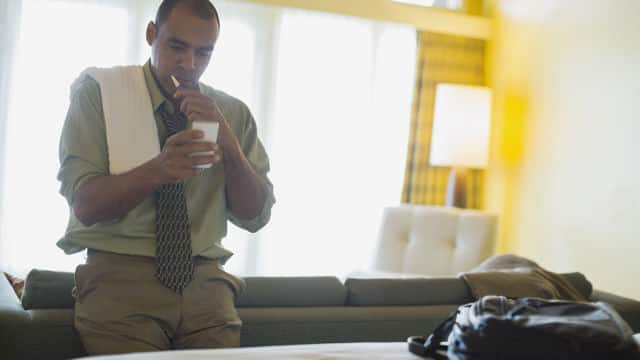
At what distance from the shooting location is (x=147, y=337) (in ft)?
5.21

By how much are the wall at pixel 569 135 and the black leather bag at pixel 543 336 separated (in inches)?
102

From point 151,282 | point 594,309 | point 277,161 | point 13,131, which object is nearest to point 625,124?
point 277,161

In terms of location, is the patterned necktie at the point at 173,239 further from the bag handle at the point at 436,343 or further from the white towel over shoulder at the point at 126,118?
the bag handle at the point at 436,343

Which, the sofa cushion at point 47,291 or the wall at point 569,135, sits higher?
the wall at point 569,135

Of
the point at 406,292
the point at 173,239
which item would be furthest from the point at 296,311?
the point at 173,239

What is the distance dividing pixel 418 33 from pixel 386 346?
3.85 metres

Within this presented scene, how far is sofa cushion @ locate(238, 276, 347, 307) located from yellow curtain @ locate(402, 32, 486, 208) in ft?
10.1

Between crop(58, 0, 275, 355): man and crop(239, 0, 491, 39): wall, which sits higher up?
crop(239, 0, 491, 39): wall

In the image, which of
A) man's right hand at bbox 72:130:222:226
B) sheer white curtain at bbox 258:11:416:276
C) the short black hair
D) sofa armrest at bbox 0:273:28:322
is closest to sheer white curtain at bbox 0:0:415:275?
sheer white curtain at bbox 258:11:416:276

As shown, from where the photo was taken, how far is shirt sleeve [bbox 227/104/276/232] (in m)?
1.86

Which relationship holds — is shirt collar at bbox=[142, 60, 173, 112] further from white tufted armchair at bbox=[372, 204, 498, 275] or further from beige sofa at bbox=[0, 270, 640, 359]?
white tufted armchair at bbox=[372, 204, 498, 275]

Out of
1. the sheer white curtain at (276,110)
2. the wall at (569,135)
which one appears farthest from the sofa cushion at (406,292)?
the sheer white curtain at (276,110)

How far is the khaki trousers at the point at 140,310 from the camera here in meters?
1.58

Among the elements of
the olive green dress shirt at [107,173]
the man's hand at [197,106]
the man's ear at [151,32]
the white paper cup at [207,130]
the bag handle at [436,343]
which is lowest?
the bag handle at [436,343]
